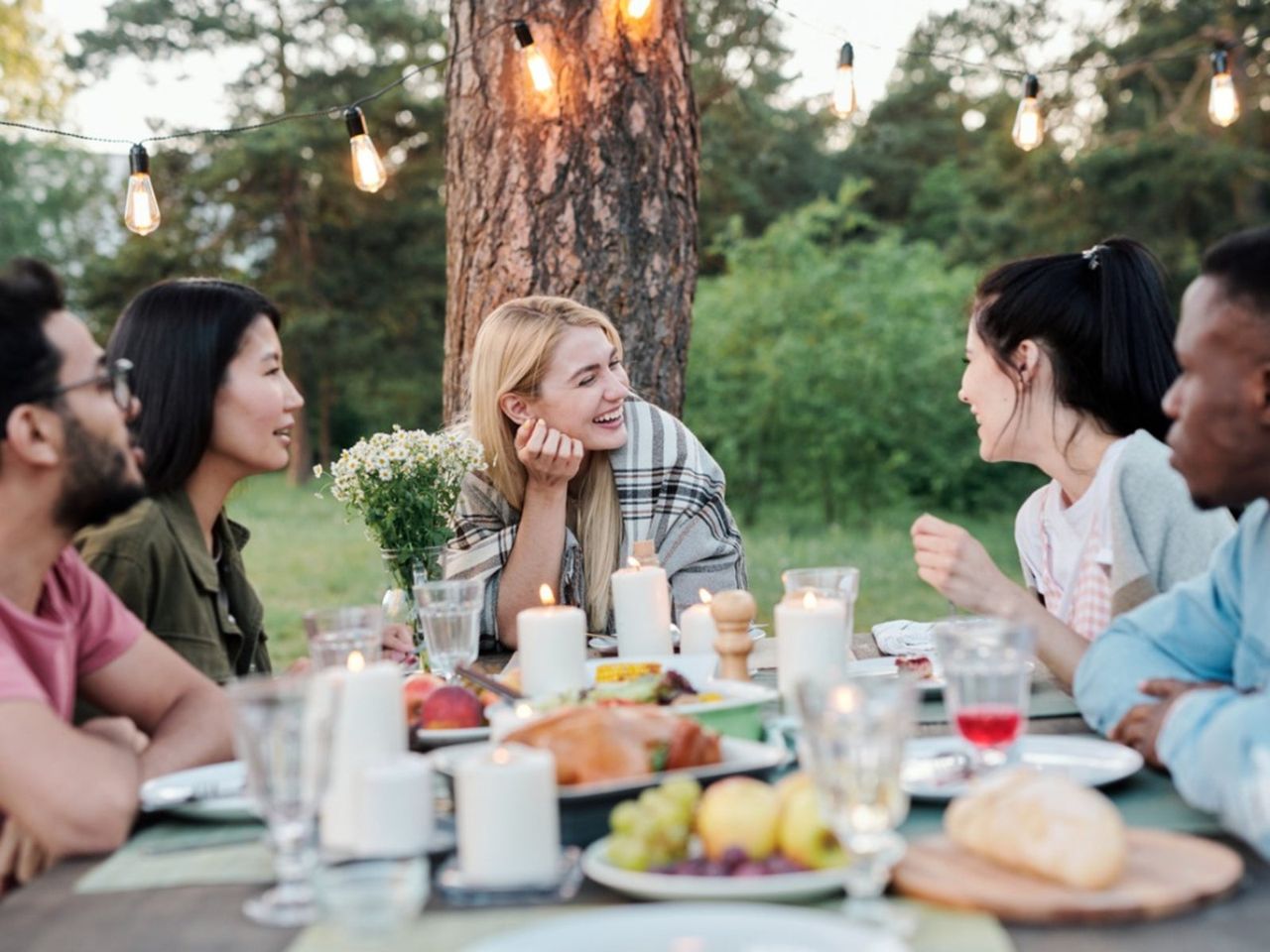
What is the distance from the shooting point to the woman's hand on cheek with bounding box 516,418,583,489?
3.59 metres

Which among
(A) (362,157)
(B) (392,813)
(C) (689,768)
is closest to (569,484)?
(A) (362,157)

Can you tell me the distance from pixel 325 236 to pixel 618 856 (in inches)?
836

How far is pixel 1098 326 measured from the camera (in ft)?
9.87

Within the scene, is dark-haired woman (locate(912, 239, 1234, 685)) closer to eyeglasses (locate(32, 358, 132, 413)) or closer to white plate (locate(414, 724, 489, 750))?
white plate (locate(414, 724, 489, 750))

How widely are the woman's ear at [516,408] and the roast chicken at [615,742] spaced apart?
6.86ft

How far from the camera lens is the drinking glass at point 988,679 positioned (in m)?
1.72

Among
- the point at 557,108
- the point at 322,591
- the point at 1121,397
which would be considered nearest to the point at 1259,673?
the point at 1121,397

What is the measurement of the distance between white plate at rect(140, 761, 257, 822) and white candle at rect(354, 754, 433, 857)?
0.28 meters

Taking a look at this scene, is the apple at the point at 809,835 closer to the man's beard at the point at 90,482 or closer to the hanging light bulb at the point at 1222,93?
the man's beard at the point at 90,482

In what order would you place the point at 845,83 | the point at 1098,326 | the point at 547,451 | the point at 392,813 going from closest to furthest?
1. the point at 392,813
2. the point at 1098,326
3. the point at 547,451
4. the point at 845,83

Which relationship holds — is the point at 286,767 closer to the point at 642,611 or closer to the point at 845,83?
the point at 642,611

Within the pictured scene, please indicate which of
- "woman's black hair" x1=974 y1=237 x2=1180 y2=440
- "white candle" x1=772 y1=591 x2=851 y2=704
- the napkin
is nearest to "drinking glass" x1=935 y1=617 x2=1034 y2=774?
"white candle" x1=772 y1=591 x2=851 y2=704

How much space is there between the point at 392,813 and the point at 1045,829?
67 cm

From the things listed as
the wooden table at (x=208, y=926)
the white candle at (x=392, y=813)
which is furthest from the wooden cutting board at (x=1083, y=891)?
the white candle at (x=392, y=813)
